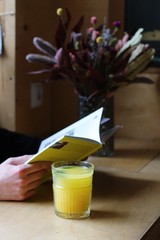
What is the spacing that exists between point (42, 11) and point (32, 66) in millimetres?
234

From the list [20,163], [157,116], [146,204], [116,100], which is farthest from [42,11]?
[146,204]

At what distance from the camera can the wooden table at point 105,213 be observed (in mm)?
1021

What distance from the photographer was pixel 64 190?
1108 mm

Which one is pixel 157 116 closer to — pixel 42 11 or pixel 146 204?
pixel 42 11

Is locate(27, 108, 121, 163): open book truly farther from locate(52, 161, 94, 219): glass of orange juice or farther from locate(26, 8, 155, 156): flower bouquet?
locate(26, 8, 155, 156): flower bouquet

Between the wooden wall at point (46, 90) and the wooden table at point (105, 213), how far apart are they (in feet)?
1.57

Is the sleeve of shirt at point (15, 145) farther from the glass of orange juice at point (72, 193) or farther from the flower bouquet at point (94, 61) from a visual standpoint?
the glass of orange juice at point (72, 193)

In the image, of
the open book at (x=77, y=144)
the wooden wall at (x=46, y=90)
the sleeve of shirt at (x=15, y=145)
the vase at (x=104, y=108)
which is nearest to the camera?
the open book at (x=77, y=144)

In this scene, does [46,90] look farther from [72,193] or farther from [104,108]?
[72,193]

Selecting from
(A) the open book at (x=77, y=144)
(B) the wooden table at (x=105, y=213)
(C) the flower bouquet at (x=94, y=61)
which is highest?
(C) the flower bouquet at (x=94, y=61)

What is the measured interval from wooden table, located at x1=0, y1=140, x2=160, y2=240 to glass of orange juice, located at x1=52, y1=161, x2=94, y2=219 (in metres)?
0.02

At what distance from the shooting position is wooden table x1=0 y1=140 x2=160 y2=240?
102 centimetres

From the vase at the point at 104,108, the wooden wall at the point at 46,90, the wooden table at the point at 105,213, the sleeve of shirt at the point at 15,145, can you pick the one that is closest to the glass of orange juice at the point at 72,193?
the wooden table at the point at 105,213

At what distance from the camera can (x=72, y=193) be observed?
43.4 inches
